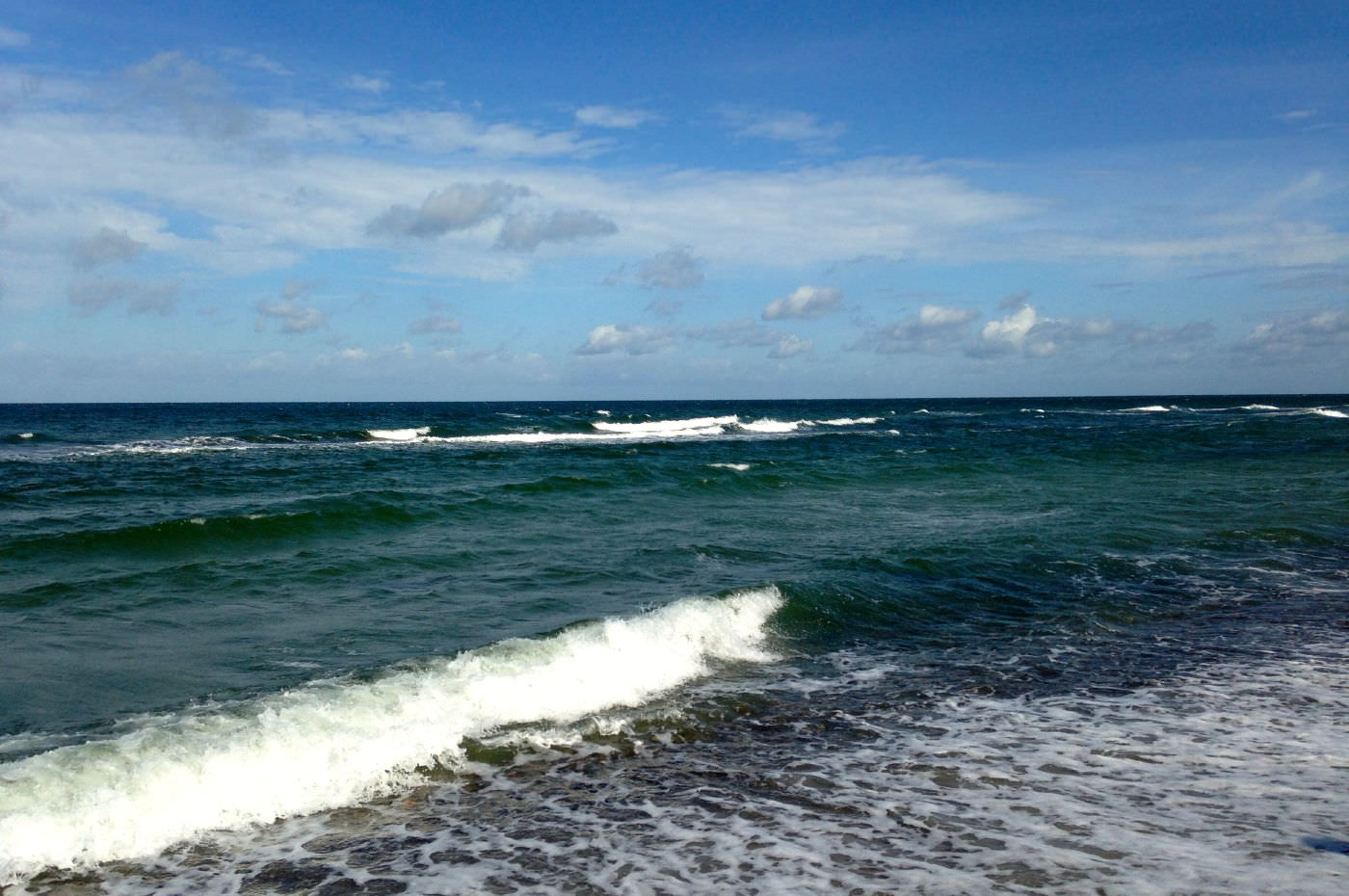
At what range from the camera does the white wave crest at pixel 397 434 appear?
43.9 meters

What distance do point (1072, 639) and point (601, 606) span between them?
207 inches

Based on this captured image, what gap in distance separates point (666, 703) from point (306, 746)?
9.46 feet

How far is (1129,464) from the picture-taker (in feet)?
101

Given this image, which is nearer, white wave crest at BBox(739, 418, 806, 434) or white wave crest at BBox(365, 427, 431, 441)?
white wave crest at BBox(365, 427, 431, 441)

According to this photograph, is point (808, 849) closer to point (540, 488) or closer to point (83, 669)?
point (83, 669)

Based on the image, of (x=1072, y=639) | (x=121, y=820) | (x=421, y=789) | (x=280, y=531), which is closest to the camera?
(x=121, y=820)

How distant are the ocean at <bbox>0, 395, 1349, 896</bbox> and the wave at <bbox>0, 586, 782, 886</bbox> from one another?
0.03 m

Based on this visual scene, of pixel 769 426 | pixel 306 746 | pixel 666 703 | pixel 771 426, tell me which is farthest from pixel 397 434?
pixel 306 746

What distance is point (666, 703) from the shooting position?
7801 mm

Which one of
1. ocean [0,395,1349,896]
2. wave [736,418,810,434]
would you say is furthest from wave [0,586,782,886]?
wave [736,418,810,434]

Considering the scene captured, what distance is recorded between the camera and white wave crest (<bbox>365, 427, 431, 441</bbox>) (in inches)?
1729

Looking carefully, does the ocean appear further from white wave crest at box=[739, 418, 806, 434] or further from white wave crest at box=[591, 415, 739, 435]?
white wave crest at box=[739, 418, 806, 434]

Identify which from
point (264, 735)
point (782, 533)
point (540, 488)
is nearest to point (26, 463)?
point (540, 488)

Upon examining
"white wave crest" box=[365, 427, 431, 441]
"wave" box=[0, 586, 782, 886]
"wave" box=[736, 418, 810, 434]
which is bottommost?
"wave" box=[0, 586, 782, 886]
